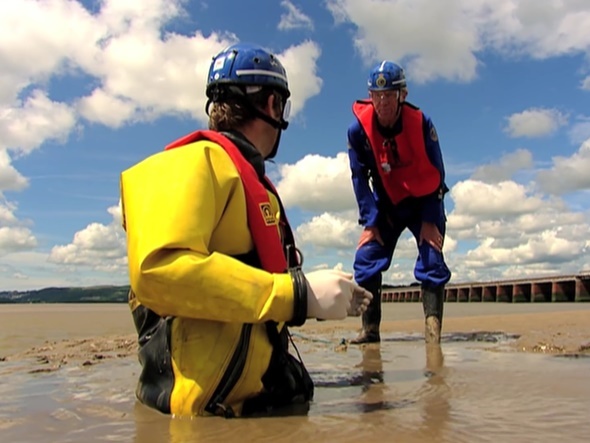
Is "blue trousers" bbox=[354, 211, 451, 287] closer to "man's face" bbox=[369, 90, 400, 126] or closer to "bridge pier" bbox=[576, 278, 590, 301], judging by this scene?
"man's face" bbox=[369, 90, 400, 126]

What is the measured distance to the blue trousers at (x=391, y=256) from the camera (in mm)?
5199

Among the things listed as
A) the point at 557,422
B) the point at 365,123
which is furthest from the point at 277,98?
the point at 365,123

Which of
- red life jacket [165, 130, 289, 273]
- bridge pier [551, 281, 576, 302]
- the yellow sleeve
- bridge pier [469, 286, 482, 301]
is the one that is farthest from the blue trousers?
bridge pier [469, 286, 482, 301]

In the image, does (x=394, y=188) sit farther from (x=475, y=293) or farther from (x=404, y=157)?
(x=475, y=293)

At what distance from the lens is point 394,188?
5.32m

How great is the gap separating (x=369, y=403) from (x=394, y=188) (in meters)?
3.07

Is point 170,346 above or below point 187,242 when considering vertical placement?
below

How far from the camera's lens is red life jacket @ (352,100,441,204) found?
16.4ft

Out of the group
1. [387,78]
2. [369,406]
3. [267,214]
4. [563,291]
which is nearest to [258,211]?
[267,214]

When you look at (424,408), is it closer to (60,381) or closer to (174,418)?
(174,418)

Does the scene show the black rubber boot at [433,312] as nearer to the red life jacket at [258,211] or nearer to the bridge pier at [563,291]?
the red life jacket at [258,211]

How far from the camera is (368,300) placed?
7.35ft

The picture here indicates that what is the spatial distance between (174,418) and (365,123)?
361cm

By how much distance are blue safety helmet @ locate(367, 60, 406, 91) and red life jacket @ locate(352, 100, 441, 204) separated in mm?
259
